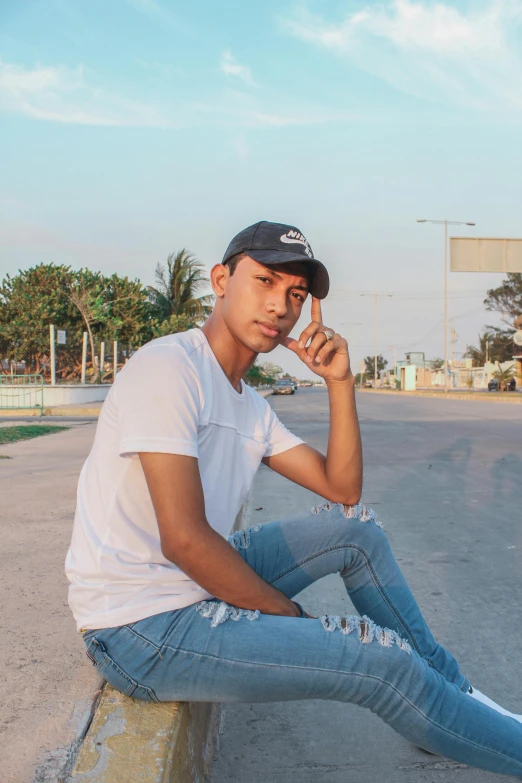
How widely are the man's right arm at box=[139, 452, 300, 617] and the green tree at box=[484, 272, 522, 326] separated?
76771mm

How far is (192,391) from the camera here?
6.03 feet

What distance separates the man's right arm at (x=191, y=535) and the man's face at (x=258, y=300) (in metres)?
0.54

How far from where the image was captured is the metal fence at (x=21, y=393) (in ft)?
77.1

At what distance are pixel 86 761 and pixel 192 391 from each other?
915 mm

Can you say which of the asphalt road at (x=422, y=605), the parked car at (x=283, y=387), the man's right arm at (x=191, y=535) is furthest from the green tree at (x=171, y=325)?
the man's right arm at (x=191, y=535)

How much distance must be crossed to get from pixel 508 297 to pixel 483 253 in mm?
53599

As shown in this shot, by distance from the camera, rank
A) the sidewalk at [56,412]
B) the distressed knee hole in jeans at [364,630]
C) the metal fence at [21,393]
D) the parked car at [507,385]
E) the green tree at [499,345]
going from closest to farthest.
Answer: the distressed knee hole in jeans at [364,630] < the sidewalk at [56,412] < the metal fence at [21,393] < the parked car at [507,385] < the green tree at [499,345]

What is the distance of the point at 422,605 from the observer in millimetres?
3580

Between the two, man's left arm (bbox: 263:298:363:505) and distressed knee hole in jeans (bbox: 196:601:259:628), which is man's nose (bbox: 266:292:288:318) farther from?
distressed knee hole in jeans (bbox: 196:601:259:628)

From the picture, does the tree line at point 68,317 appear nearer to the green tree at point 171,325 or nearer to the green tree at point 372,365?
the green tree at point 171,325

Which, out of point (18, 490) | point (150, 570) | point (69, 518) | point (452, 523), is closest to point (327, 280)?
point (150, 570)

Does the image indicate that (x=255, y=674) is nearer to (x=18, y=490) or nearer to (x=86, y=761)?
(x=86, y=761)

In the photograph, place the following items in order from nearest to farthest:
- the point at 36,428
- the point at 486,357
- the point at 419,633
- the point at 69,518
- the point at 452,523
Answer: the point at 419,633 → the point at 69,518 → the point at 452,523 → the point at 36,428 → the point at 486,357

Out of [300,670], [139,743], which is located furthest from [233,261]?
[139,743]
